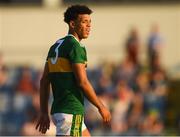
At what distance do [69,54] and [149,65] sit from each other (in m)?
11.8

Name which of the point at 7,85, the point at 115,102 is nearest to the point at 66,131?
the point at 115,102

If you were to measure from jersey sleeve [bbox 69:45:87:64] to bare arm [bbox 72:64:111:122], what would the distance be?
5 centimetres

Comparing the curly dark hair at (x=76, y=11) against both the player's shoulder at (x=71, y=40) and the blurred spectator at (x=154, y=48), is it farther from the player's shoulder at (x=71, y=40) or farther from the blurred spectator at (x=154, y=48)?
the blurred spectator at (x=154, y=48)

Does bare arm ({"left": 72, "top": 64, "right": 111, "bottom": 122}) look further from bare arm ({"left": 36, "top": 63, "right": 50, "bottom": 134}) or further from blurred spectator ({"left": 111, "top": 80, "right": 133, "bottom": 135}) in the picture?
blurred spectator ({"left": 111, "top": 80, "right": 133, "bottom": 135})

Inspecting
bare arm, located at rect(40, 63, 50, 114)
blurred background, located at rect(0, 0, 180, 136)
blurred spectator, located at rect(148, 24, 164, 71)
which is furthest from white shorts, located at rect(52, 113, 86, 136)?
blurred spectator, located at rect(148, 24, 164, 71)

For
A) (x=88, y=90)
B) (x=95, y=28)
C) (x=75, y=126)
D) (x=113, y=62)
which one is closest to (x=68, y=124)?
(x=75, y=126)

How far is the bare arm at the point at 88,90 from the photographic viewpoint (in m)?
8.49

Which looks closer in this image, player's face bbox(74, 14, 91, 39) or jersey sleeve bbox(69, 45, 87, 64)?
jersey sleeve bbox(69, 45, 87, 64)

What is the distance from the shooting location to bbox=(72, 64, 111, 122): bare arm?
8492 mm

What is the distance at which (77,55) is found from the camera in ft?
28.3

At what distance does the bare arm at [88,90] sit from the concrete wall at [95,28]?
1419 cm

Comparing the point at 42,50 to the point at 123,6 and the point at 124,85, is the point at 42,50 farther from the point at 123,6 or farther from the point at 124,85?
the point at 124,85

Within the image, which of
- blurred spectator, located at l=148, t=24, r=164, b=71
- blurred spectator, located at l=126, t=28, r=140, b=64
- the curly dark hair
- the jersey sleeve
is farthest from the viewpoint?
blurred spectator, located at l=126, t=28, r=140, b=64

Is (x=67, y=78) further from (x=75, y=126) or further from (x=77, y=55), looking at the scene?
(x=75, y=126)
